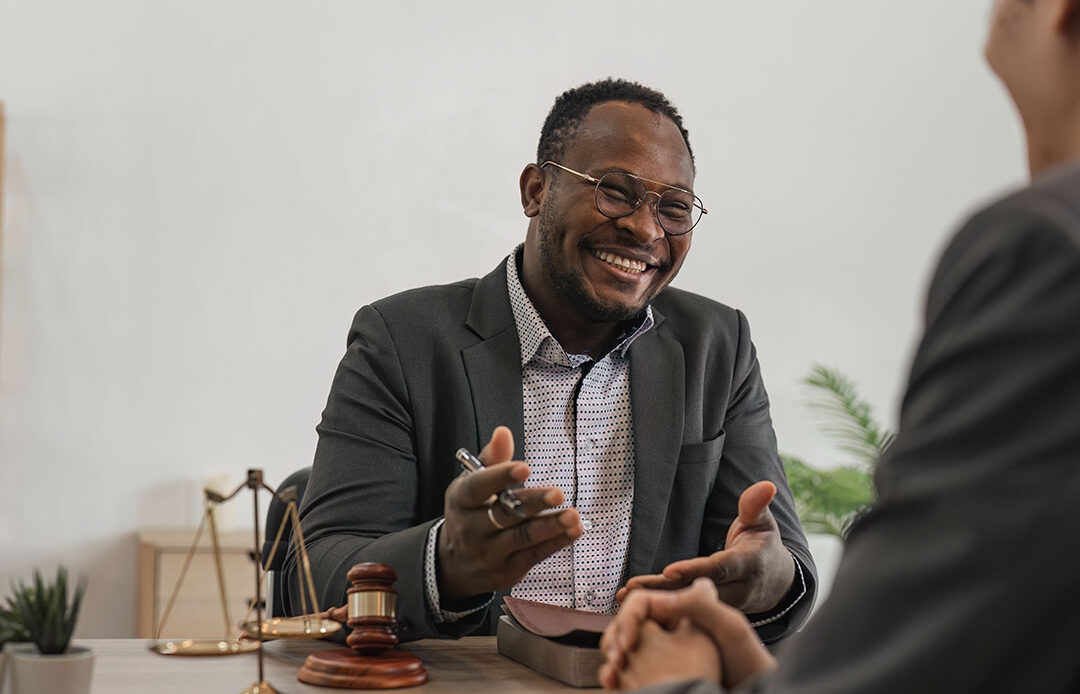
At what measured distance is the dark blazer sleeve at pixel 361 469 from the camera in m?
1.90

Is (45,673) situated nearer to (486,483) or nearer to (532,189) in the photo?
(486,483)

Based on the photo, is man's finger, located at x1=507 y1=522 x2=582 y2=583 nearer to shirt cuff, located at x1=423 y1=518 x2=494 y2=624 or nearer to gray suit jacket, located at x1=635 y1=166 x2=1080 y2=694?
shirt cuff, located at x1=423 y1=518 x2=494 y2=624

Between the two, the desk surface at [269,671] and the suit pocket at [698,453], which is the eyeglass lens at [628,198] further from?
the desk surface at [269,671]

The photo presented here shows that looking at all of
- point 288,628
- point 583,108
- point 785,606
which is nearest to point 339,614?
point 288,628

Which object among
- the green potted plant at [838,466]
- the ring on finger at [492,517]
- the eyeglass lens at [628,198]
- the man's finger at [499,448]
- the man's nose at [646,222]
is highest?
the eyeglass lens at [628,198]

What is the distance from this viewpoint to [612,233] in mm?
2338

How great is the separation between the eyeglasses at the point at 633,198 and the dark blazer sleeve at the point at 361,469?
51 cm

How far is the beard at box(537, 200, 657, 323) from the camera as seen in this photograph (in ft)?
7.66

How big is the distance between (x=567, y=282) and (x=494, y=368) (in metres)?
0.25

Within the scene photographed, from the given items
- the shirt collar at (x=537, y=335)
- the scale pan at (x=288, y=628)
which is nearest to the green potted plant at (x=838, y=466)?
the shirt collar at (x=537, y=335)

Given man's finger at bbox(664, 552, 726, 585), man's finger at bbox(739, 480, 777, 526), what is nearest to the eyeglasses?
man's finger at bbox(739, 480, 777, 526)

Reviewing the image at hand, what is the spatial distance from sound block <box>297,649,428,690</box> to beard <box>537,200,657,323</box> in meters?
1.00

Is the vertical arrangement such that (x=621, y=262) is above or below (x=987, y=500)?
above

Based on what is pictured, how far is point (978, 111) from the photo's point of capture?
5496 mm
